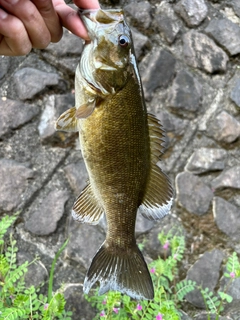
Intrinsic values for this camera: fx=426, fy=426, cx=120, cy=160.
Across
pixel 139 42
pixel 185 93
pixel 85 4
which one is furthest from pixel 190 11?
pixel 85 4

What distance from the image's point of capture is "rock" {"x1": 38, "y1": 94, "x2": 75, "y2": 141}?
227 centimetres

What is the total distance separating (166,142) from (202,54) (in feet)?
1.88

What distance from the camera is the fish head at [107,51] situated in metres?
1.15

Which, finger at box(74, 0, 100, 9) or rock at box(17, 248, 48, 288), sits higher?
finger at box(74, 0, 100, 9)

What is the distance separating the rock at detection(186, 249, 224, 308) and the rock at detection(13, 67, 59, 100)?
1236 mm

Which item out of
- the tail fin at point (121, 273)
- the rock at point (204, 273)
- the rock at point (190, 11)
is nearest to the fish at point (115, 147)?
the tail fin at point (121, 273)

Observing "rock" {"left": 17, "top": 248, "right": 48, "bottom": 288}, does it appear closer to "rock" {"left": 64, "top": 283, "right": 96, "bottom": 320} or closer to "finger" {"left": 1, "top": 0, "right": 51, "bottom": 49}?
"rock" {"left": 64, "top": 283, "right": 96, "bottom": 320}

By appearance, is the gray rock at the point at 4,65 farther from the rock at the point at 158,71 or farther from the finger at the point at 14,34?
the finger at the point at 14,34

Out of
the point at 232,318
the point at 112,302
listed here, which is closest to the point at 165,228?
the point at 232,318

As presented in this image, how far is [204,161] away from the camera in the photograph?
2.36 meters

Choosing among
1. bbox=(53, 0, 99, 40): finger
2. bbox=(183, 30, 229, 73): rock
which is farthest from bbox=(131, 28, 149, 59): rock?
bbox=(53, 0, 99, 40): finger

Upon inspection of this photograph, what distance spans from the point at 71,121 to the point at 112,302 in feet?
2.20

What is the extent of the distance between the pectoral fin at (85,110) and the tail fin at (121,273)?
473mm

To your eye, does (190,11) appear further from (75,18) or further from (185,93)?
(75,18)
